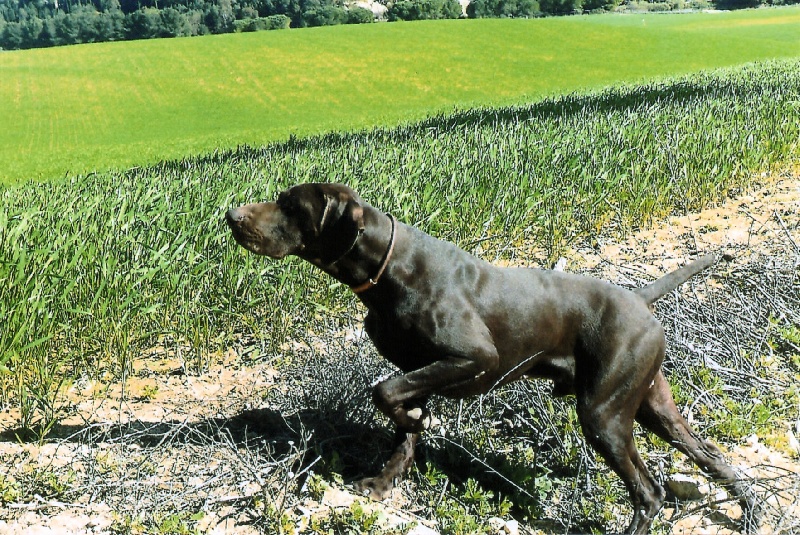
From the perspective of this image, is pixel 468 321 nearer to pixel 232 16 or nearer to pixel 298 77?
pixel 298 77

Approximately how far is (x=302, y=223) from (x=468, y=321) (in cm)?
82

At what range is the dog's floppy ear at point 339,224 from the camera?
326cm

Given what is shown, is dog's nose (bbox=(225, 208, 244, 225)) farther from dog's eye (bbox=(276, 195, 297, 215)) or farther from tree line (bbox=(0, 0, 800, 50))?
tree line (bbox=(0, 0, 800, 50))

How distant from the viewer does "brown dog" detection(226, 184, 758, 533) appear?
10.8 ft

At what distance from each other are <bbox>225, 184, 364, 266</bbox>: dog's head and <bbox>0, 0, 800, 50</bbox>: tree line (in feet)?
254

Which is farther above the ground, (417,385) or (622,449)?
(417,385)

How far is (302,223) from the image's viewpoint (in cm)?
338

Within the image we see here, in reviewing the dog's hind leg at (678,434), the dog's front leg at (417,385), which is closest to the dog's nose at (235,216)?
the dog's front leg at (417,385)

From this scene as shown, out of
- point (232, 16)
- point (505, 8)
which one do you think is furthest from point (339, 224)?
point (232, 16)

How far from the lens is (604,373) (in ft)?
11.0

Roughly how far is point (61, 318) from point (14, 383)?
A: 512mm

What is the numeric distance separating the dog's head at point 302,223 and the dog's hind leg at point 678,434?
5.26 ft

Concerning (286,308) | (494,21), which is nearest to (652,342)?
(286,308)

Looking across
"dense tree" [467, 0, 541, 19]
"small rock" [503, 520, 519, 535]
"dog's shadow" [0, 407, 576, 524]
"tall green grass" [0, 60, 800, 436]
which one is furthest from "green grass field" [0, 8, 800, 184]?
"dense tree" [467, 0, 541, 19]
